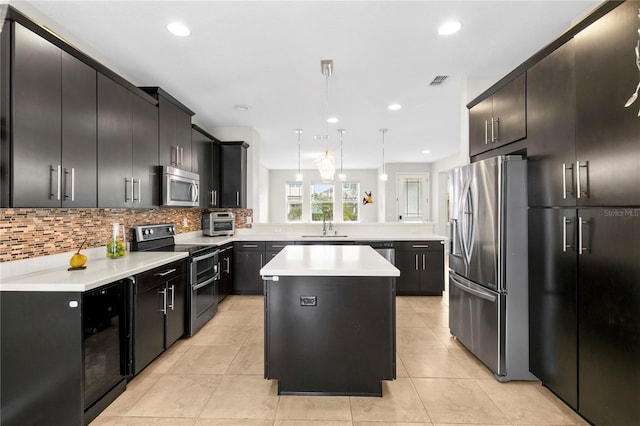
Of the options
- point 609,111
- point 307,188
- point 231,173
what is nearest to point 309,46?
point 609,111

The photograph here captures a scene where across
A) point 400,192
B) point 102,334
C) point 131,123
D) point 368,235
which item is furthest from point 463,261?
point 400,192

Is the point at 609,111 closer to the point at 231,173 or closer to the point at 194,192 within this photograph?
the point at 194,192

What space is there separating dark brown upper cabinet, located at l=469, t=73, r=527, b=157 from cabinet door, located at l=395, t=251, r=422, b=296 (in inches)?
81.0

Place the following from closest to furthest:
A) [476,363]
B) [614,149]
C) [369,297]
→ [614,149]
[369,297]
[476,363]

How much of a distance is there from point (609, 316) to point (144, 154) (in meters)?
3.69

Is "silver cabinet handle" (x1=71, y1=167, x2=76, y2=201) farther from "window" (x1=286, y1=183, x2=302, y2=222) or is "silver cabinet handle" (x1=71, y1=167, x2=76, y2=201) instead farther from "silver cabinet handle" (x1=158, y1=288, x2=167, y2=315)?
"window" (x1=286, y1=183, x2=302, y2=222)

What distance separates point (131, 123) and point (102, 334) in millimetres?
1795

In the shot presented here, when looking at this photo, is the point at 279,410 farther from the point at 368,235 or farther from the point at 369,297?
the point at 368,235

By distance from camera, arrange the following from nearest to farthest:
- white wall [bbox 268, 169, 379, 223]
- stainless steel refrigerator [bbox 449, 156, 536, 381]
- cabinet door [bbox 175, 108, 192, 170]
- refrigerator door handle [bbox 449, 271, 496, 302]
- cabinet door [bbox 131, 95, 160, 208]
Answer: stainless steel refrigerator [bbox 449, 156, 536, 381] < refrigerator door handle [bbox 449, 271, 496, 302] < cabinet door [bbox 131, 95, 160, 208] < cabinet door [bbox 175, 108, 192, 170] < white wall [bbox 268, 169, 379, 223]

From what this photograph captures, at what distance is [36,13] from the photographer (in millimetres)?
2186

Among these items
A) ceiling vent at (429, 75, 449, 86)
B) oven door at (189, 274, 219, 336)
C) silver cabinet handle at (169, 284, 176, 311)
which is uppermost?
ceiling vent at (429, 75, 449, 86)

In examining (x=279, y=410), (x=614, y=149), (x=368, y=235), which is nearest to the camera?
(x=614, y=149)

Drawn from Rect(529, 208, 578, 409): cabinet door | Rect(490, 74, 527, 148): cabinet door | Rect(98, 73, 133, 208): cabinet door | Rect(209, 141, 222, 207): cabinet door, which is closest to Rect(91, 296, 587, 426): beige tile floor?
Rect(529, 208, 578, 409): cabinet door

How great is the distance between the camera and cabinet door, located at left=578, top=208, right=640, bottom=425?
149 cm
